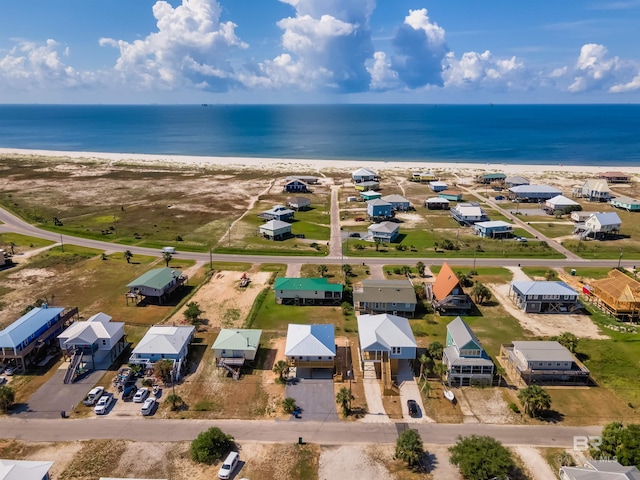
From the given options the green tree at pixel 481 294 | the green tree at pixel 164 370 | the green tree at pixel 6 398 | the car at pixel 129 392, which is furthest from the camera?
the green tree at pixel 481 294

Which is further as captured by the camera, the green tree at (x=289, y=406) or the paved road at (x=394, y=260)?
the paved road at (x=394, y=260)

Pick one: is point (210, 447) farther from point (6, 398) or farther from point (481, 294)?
point (481, 294)

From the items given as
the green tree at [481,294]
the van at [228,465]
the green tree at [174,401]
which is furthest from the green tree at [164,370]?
the green tree at [481,294]

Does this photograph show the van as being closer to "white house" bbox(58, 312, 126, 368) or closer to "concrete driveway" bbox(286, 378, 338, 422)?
"concrete driveway" bbox(286, 378, 338, 422)

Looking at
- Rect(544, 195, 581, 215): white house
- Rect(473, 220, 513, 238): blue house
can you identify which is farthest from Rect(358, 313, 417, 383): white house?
Rect(544, 195, 581, 215): white house

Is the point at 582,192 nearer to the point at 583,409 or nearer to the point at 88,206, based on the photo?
the point at 583,409

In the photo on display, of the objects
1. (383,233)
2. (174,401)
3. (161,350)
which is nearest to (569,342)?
(174,401)

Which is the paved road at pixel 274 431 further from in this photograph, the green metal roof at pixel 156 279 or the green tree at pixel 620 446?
the green metal roof at pixel 156 279

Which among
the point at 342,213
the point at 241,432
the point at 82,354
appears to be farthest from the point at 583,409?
the point at 342,213
